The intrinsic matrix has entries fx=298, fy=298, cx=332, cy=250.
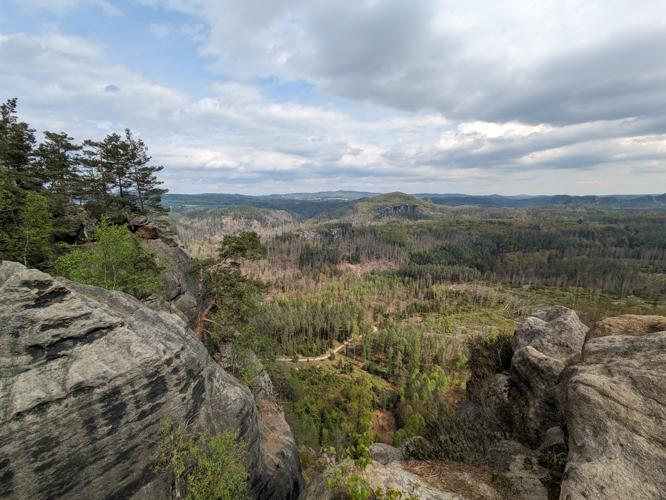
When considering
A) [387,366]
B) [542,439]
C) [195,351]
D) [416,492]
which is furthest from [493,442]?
[387,366]

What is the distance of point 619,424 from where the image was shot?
33.4 ft

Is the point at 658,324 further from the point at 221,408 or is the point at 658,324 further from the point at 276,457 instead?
the point at 276,457

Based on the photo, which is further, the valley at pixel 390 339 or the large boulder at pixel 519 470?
the valley at pixel 390 339

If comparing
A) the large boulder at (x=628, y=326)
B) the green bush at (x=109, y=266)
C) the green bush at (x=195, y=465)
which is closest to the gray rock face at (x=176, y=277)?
the green bush at (x=109, y=266)

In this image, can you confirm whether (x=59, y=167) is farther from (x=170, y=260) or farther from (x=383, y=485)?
(x=383, y=485)

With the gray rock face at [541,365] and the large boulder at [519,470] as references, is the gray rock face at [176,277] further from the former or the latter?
the gray rock face at [541,365]

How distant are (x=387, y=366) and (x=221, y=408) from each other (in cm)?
8269

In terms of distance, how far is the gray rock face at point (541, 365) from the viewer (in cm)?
1697

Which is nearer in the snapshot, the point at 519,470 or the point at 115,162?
Result: the point at 519,470

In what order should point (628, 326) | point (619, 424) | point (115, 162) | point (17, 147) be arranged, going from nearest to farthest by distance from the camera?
point (619, 424) → point (628, 326) → point (17, 147) → point (115, 162)

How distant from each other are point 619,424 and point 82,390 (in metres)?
19.6

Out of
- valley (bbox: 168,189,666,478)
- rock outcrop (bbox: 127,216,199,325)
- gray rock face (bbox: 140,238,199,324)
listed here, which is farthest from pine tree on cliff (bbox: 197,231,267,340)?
rock outcrop (bbox: 127,216,199,325)

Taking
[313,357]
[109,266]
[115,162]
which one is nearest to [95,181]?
[115,162]

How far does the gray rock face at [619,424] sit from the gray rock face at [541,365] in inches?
168
